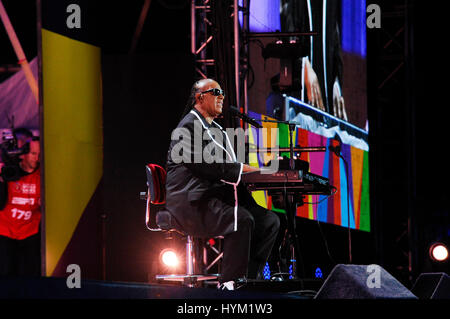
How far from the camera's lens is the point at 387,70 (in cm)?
918

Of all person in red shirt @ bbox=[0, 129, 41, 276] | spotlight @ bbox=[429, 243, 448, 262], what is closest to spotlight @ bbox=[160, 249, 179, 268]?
person in red shirt @ bbox=[0, 129, 41, 276]

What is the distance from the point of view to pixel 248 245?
13.7ft

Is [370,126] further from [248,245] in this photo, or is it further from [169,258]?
[248,245]

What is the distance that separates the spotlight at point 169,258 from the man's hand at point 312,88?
2.61 m

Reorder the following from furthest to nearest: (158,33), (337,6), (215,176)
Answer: (337,6) → (158,33) → (215,176)

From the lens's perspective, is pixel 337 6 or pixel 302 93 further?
pixel 337 6

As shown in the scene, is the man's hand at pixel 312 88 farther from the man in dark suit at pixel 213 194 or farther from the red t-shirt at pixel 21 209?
the man in dark suit at pixel 213 194

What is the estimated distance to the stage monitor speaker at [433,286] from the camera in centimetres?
284

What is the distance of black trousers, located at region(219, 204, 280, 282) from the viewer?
13.6 feet

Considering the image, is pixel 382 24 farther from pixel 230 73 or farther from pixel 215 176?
pixel 215 176

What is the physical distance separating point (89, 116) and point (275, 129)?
1.93 meters

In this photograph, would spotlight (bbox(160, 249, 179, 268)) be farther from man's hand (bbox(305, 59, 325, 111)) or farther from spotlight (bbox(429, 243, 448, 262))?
spotlight (bbox(429, 243, 448, 262))
